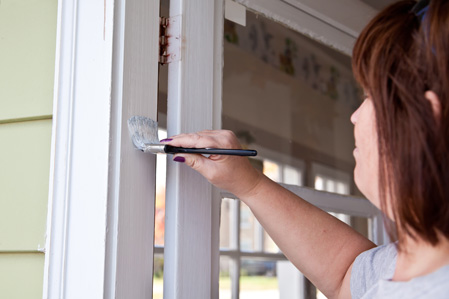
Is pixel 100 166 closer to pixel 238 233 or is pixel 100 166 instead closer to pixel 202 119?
pixel 202 119

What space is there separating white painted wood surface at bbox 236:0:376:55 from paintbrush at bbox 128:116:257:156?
16.0 inches

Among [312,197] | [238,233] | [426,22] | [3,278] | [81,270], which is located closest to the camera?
[426,22]

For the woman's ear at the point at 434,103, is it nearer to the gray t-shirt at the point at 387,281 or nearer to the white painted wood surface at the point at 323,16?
the gray t-shirt at the point at 387,281

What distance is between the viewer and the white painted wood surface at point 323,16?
52.9 inches

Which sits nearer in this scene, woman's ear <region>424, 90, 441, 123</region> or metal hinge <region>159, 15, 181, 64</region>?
woman's ear <region>424, 90, 441, 123</region>

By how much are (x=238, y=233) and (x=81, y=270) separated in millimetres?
2558

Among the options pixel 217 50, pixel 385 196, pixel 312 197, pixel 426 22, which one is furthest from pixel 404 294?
pixel 312 197

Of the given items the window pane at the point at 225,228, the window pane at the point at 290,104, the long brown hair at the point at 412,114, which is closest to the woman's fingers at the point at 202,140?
the long brown hair at the point at 412,114

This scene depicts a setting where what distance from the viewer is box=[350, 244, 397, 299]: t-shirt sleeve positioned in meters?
0.94

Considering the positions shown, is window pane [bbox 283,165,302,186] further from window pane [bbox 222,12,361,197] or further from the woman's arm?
the woman's arm

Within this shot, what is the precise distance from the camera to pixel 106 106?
3.19ft

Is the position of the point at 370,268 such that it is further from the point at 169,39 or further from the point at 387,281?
the point at 169,39

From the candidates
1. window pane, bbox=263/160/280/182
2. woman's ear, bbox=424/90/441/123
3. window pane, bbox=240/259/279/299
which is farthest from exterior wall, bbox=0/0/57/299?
window pane, bbox=240/259/279/299

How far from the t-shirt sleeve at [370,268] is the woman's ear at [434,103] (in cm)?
31
